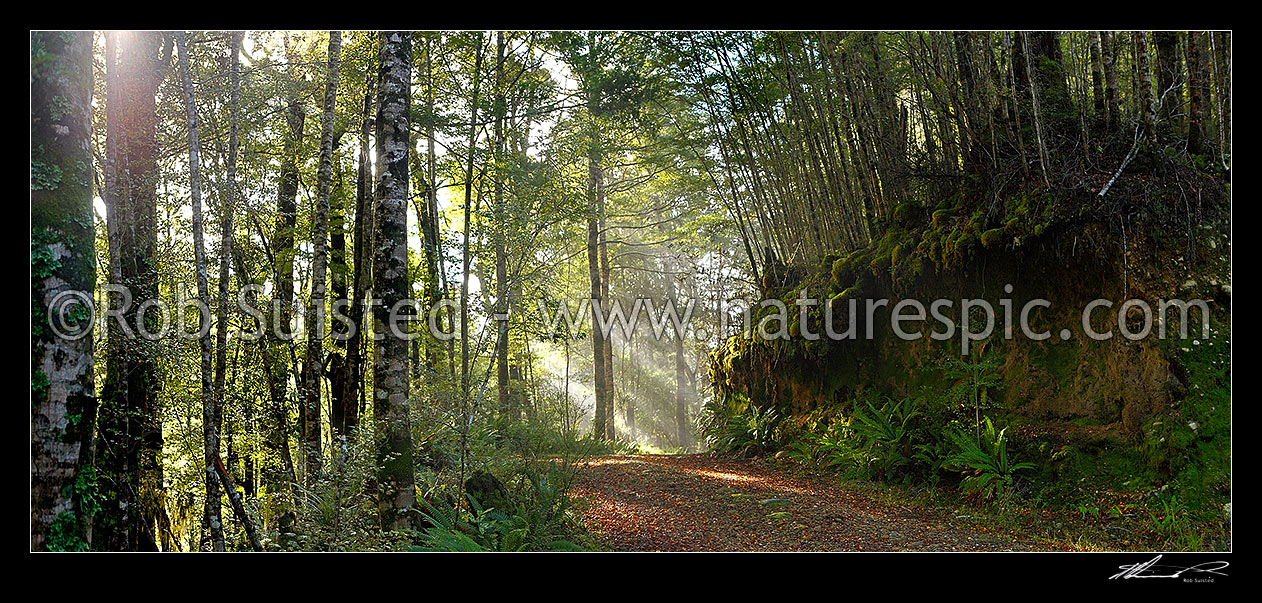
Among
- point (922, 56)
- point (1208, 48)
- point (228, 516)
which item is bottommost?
point (228, 516)

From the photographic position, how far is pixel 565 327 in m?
8.50

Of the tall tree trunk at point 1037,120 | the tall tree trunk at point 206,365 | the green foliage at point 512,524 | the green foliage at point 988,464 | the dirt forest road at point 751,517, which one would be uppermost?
the tall tree trunk at point 1037,120

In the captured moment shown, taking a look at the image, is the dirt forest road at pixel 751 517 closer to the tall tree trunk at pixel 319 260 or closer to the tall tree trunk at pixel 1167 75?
the tall tree trunk at pixel 319 260

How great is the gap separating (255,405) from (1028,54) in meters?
7.17

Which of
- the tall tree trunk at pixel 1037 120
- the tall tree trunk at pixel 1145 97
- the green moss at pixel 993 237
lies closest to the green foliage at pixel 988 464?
the green moss at pixel 993 237

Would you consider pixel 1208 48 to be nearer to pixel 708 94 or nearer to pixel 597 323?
pixel 708 94

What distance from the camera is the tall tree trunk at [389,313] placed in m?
3.93

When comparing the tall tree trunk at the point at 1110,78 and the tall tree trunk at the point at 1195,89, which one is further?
the tall tree trunk at the point at 1110,78

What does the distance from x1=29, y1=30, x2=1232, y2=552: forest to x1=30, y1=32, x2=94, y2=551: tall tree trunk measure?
13 mm

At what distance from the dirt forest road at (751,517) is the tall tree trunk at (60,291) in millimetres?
2852

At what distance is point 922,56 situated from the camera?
5305 mm

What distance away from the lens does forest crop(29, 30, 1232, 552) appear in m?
3.86
